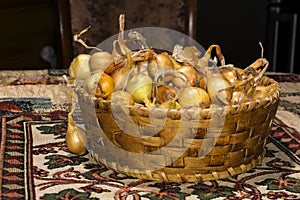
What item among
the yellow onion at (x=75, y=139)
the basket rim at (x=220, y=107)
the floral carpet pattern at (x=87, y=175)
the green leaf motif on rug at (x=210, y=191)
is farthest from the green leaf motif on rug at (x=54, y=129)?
the green leaf motif on rug at (x=210, y=191)

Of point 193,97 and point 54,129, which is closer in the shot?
point 193,97

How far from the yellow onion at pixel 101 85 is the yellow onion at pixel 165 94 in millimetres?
68

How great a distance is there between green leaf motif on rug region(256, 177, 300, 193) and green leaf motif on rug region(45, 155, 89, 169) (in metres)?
0.28

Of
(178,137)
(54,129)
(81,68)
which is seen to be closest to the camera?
(178,137)

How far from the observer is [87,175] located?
76 centimetres

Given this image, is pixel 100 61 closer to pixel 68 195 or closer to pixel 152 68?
pixel 152 68

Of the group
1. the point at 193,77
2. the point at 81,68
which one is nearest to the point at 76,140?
the point at 81,68

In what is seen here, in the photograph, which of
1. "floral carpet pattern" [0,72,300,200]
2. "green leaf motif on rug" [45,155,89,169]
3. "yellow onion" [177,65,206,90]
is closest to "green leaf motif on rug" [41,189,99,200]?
"floral carpet pattern" [0,72,300,200]

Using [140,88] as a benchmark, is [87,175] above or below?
below

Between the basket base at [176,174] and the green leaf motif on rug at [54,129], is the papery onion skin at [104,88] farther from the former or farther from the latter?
the green leaf motif on rug at [54,129]

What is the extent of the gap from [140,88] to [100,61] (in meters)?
0.09

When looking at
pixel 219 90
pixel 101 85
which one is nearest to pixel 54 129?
pixel 101 85

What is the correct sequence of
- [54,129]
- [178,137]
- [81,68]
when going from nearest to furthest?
[178,137] < [81,68] < [54,129]

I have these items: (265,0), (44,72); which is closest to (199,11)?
(265,0)
